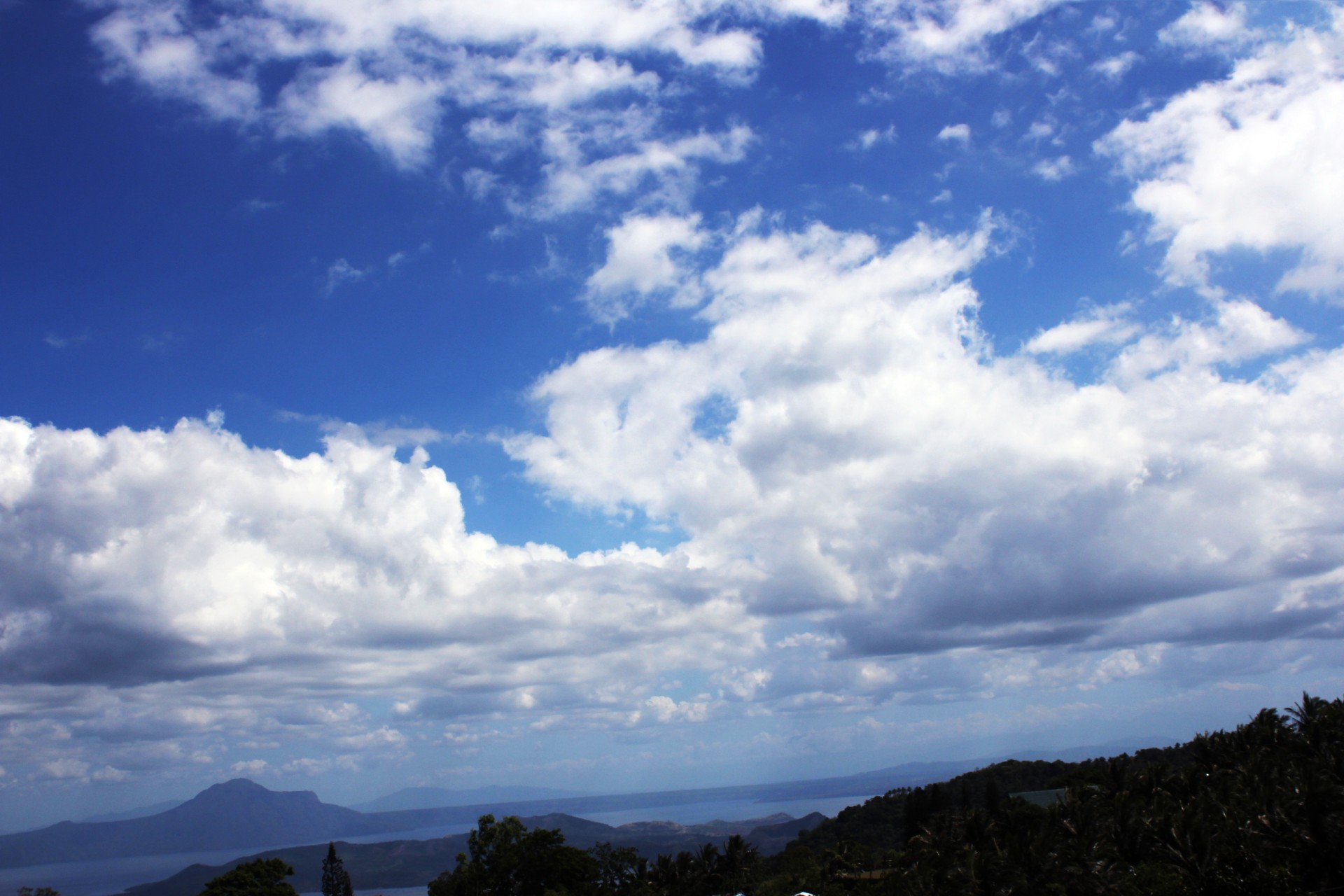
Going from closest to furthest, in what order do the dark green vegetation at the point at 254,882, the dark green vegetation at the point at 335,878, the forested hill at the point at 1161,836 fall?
the forested hill at the point at 1161,836 → the dark green vegetation at the point at 254,882 → the dark green vegetation at the point at 335,878

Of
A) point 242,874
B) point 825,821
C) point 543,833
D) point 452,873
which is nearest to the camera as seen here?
point 242,874

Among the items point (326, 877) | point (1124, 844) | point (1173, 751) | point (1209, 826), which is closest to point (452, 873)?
point (326, 877)

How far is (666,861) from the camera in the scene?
83438 millimetres

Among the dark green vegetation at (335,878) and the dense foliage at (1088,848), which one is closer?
the dense foliage at (1088,848)

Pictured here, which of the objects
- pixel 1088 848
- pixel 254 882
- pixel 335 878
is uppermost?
pixel 1088 848

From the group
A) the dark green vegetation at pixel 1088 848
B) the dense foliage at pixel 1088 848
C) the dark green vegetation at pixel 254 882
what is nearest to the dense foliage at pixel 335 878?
the dark green vegetation at pixel 1088 848

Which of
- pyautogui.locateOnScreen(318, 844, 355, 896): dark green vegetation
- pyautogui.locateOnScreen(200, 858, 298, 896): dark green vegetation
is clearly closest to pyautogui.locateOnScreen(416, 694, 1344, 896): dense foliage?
pyautogui.locateOnScreen(200, 858, 298, 896): dark green vegetation

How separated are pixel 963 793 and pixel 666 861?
44.9 m

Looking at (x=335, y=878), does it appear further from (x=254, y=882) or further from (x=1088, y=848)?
(x=1088, y=848)

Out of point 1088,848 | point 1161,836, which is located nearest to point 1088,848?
point 1088,848

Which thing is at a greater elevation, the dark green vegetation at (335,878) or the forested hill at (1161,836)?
the forested hill at (1161,836)

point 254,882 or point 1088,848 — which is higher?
point 1088,848

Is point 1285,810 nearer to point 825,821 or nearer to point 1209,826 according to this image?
point 1209,826

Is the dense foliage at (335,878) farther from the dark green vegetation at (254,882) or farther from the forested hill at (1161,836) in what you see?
the forested hill at (1161,836)
